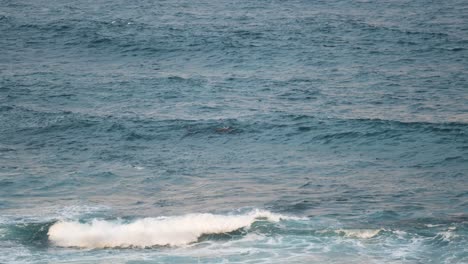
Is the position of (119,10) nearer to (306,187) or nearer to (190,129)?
(190,129)

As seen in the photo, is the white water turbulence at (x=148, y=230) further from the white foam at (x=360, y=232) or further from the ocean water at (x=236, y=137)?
the white foam at (x=360, y=232)

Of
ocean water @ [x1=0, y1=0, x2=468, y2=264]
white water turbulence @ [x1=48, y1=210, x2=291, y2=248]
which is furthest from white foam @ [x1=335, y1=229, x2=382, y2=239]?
white water turbulence @ [x1=48, y1=210, x2=291, y2=248]

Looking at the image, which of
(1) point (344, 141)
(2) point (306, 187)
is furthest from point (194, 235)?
(1) point (344, 141)

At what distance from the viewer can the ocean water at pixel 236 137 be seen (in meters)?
22.7

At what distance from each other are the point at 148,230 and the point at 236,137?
10.2 m

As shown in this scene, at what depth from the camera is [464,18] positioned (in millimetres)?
52094

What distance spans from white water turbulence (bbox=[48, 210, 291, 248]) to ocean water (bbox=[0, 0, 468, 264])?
2.1 inches

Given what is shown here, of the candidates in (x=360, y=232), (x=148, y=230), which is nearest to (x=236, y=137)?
(x=148, y=230)

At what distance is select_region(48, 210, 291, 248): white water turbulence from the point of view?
22734 mm

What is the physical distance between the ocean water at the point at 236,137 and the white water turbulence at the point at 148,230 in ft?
0.17

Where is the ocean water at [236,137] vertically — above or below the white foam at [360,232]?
above

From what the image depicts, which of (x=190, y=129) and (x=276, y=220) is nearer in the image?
(x=276, y=220)

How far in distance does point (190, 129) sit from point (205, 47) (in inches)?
576

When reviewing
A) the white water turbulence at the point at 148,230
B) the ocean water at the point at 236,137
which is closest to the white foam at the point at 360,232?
the ocean water at the point at 236,137
